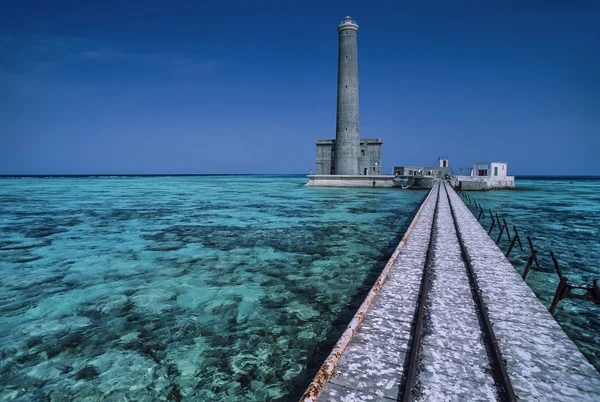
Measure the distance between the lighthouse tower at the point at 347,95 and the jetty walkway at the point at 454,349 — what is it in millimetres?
41013

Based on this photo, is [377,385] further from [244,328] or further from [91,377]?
[91,377]

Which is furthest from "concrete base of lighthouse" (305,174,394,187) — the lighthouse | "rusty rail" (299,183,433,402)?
"rusty rail" (299,183,433,402)

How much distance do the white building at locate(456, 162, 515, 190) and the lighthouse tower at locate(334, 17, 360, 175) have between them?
17.2 metres

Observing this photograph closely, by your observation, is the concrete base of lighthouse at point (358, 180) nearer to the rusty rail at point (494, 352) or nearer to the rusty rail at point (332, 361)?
the rusty rail at point (494, 352)

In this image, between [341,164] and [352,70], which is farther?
[341,164]

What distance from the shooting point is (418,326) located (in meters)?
5.24

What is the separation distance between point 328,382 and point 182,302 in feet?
17.1

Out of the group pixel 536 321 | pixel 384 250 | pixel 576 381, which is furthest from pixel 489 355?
pixel 384 250

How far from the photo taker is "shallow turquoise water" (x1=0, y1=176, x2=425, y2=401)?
16.7 ft

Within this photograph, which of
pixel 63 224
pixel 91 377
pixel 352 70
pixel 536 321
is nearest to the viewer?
pixel 91 377

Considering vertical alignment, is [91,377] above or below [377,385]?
below

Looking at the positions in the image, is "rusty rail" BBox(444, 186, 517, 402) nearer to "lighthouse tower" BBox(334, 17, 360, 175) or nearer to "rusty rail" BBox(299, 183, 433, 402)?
"rusty rail" BBox(299, 183, 433, 402)

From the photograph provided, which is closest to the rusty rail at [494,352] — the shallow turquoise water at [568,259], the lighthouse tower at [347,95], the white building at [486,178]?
the shallow turquoise water at [568,259]

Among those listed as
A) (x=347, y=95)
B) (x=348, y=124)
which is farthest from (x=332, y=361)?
(x=347, y=95)
